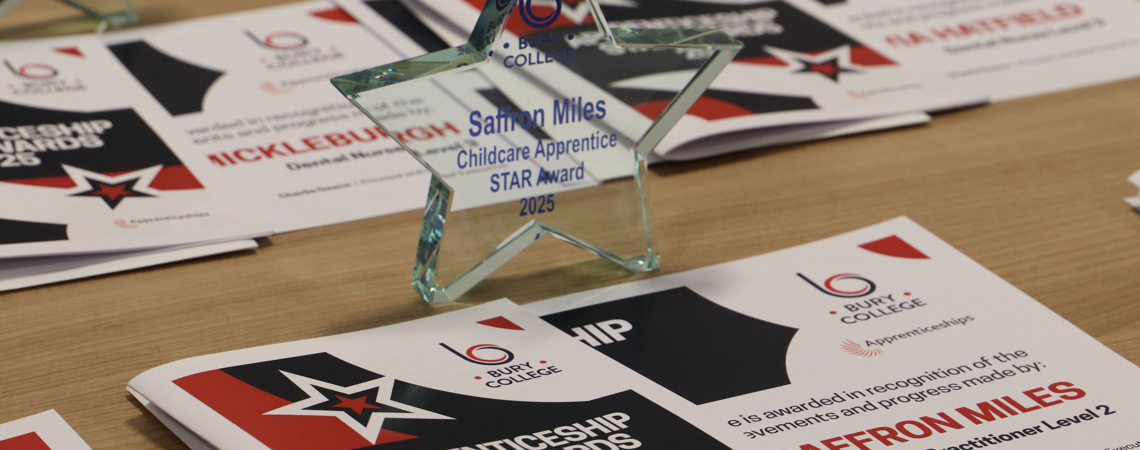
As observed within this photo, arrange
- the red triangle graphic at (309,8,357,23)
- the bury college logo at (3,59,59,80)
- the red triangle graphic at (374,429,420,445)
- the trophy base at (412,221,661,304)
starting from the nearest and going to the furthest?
Answer: the red triangle graphic at (374,429,420,445)
the trophy base at (412,221,661,304)
the bury college logo at (3,59,59,80)
the red triangle graphic at (309,8,357,23)

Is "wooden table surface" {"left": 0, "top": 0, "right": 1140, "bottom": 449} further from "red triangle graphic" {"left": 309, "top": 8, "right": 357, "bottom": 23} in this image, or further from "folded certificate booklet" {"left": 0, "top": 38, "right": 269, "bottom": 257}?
"red triangle graphic" {"left": 309, "top": 8, "right": 357, "bottom": 23}

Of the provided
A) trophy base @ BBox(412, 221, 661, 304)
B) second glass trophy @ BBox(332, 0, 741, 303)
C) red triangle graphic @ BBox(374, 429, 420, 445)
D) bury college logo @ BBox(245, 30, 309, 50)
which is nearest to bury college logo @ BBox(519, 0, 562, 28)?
second glass trophy @ BBox(332, 0, 741, 303)

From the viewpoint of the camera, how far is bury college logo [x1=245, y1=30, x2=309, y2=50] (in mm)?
790

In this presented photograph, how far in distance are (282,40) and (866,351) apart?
530 mm

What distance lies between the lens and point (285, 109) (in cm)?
71

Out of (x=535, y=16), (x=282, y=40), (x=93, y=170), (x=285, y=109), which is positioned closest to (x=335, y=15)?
(x=282, y=40)

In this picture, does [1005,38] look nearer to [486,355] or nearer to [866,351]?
[866,351]

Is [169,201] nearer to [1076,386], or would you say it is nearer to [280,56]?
[280,56]

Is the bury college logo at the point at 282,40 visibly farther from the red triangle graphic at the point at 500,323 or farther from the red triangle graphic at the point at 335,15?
the red triangle graphic at the point at 500,323

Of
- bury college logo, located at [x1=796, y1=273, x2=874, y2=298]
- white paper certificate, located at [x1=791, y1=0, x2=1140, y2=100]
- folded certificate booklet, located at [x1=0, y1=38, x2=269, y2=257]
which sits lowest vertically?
folded certificate booklet, located at [x1=0, y1=38, x2=269, y2=257]

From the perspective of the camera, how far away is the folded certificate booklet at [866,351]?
0.44 metres

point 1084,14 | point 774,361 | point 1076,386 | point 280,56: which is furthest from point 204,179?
point 1084,14

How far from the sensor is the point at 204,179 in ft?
2.04

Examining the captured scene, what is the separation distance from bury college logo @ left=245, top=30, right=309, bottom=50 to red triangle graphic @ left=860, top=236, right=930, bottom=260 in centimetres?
47
